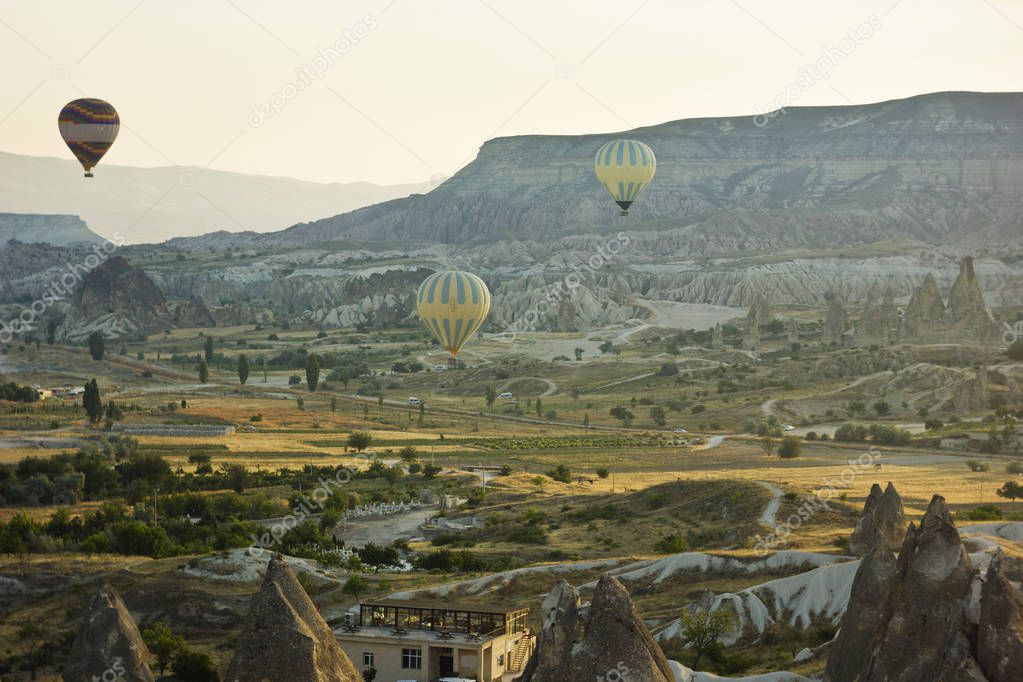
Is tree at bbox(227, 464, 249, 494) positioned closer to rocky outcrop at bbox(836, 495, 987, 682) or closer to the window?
the window

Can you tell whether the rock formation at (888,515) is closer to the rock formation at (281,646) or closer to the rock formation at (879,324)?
the rock formation at (281,646)

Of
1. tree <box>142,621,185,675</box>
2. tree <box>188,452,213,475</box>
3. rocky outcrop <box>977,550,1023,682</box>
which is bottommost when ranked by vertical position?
tree <box>142,621,185,675</box>

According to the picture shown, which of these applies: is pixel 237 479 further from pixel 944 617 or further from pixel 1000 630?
pixel 1000 630

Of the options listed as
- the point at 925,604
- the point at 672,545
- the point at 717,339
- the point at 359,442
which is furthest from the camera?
the point at 717,339

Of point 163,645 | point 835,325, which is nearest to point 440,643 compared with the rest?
point 163,645

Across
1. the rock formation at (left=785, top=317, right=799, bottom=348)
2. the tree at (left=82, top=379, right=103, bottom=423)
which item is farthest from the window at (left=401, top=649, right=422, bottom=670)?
the rock formation at (left=785, top=317, right=799, bottom=348)

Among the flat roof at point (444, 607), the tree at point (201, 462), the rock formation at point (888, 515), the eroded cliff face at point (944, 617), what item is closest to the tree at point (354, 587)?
the flat roof at point (444, 607)
